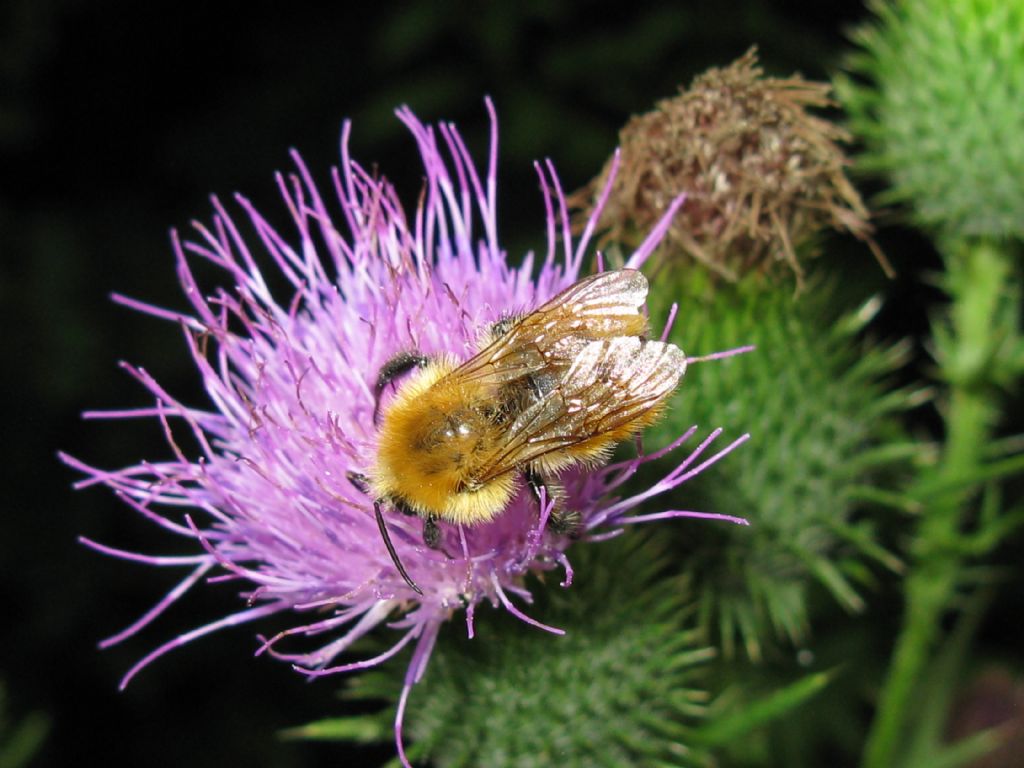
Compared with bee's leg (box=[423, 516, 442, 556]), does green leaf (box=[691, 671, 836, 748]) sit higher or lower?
lower

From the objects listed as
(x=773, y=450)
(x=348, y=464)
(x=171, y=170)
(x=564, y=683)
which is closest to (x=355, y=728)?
(x=564, y=683)

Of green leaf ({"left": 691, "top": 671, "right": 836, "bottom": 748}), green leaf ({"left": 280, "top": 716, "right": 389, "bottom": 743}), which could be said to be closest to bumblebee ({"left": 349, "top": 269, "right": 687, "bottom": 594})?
green leaf ({"left": 280, "top": 716, "right": 389, "bottom": 743})

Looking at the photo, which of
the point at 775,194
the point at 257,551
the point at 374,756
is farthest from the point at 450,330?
the point at 374,756

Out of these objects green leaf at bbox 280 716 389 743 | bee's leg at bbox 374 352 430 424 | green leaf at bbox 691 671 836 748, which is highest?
bee's leg at bbox 374 352 430 424

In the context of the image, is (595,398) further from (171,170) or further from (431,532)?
(171,170)

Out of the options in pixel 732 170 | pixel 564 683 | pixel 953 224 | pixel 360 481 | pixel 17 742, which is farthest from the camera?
pixel 17 742

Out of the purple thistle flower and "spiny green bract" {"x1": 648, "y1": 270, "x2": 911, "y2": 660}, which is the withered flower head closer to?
"spiny green bract" {"x1": 648, "y1": 270, "x2": 911, "y2": 660}

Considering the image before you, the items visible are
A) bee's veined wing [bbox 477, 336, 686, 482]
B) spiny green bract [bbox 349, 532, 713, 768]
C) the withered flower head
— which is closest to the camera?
bee's veined wing [bbox 477, 336, 686, 482]

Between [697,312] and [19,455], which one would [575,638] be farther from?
[19,455]
